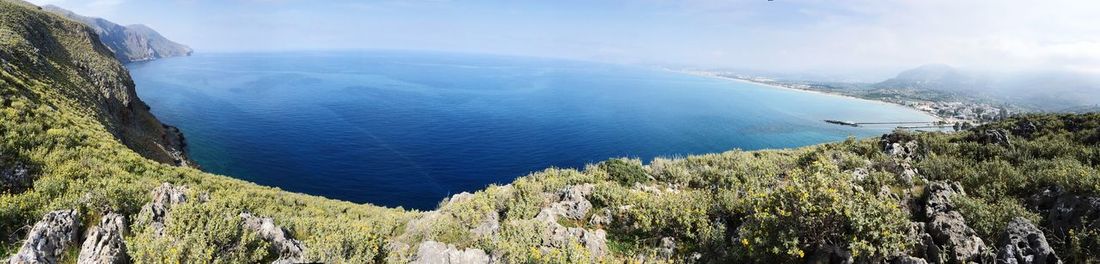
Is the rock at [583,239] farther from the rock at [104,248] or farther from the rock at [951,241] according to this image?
the rock at [104,248]

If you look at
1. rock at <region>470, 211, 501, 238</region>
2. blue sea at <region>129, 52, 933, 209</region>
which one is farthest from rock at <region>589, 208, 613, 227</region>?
blue sea at <region>129, 52, 933, 209</region>

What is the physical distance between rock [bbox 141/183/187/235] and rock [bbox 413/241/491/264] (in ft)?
25.5

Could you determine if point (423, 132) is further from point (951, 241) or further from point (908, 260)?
point (951, 241)

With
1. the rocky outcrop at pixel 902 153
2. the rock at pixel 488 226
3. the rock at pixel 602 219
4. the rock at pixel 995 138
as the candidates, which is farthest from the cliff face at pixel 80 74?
the rock at pixel 995 138

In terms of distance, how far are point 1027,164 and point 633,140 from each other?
88566 mm

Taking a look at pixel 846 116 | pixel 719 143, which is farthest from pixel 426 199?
pixel 846 116

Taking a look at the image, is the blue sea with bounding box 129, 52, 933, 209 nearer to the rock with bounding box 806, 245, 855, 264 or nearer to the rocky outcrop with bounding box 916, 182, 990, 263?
the rock with bounding box 806, 245, 855, 264

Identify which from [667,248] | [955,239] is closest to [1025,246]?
[955,239]

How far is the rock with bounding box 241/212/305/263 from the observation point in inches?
541

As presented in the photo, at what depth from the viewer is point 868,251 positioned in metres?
10.9

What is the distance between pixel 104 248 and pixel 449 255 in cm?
922

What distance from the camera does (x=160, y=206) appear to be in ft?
48.5

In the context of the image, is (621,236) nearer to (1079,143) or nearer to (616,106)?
(1079,143)

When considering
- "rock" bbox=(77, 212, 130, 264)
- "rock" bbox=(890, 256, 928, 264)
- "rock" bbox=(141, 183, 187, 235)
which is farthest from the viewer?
"rock" bbox=(141, 183, 187, 235)
